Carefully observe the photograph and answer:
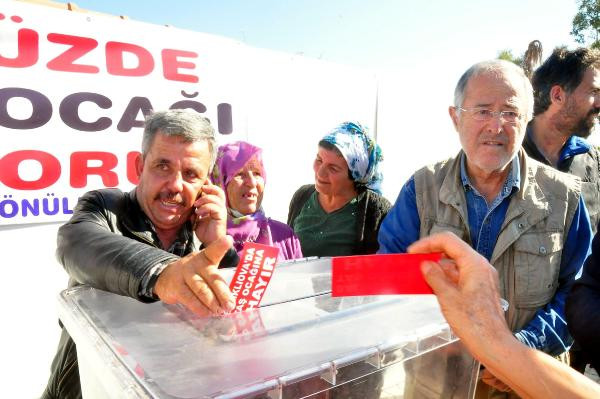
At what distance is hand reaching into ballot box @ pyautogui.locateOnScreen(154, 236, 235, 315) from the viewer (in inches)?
27.8

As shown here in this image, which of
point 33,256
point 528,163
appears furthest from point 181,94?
point 528,163

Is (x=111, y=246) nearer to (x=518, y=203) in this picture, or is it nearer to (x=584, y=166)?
(x=518, y=203)

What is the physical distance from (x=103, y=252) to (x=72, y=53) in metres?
2.03

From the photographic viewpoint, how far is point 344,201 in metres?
2.22

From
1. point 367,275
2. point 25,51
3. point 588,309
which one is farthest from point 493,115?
point 25,51

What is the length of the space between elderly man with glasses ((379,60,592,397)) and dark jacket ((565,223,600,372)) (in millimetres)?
301

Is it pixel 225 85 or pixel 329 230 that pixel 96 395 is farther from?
pixel 225 85

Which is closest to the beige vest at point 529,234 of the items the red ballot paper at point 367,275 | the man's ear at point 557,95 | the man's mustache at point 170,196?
the red ballot paper at point 367,275

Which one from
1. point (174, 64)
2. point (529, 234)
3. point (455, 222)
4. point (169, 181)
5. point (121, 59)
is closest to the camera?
point (169, 181)

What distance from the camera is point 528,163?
4.96 feet

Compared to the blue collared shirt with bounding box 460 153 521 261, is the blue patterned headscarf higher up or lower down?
higher up

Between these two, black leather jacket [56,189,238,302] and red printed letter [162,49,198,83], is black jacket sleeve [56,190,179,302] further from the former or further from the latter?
red printed letter [162,49,198,83]

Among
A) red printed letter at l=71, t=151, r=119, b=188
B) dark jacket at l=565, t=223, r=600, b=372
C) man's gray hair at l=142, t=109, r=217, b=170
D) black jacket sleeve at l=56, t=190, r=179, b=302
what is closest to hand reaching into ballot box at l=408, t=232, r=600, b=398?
dark jacket at l=565, t=223, r=600, b=372

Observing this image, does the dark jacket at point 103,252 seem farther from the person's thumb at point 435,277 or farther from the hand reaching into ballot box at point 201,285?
the person's thumb at point 435,277
